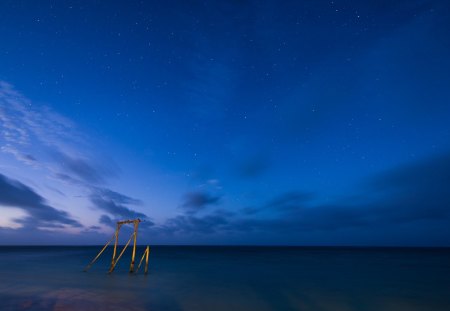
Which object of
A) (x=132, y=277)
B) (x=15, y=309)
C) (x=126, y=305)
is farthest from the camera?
(x=132, y=277)

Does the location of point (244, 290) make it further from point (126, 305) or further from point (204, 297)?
point (126, 305)

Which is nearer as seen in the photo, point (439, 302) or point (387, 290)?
point (439, 302)

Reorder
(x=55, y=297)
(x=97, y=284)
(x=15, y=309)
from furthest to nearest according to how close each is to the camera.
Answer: (x=97, y=284) < (x=55, y=297) < (x=15, y=309)

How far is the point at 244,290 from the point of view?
21.1m

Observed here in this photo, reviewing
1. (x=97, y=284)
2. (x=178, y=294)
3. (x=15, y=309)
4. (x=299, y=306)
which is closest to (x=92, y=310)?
(x=15, y=309)

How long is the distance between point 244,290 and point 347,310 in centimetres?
743

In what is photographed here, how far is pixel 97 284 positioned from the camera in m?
21.1

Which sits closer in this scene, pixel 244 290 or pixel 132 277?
pixel 244 290

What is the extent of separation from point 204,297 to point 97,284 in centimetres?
811

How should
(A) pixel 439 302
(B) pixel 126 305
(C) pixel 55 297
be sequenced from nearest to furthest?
1. (B) pixel 126 305
2. (C) pixel 55 297
3. (A) pixel 439 302

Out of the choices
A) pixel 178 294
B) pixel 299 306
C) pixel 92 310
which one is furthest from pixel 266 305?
pixel 92 310

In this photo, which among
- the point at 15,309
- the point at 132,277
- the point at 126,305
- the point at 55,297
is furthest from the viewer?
the point at 132,277

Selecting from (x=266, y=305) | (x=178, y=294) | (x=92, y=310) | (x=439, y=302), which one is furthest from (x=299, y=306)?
(x=92, y=310)

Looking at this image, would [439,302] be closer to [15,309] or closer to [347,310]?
[347,310]
